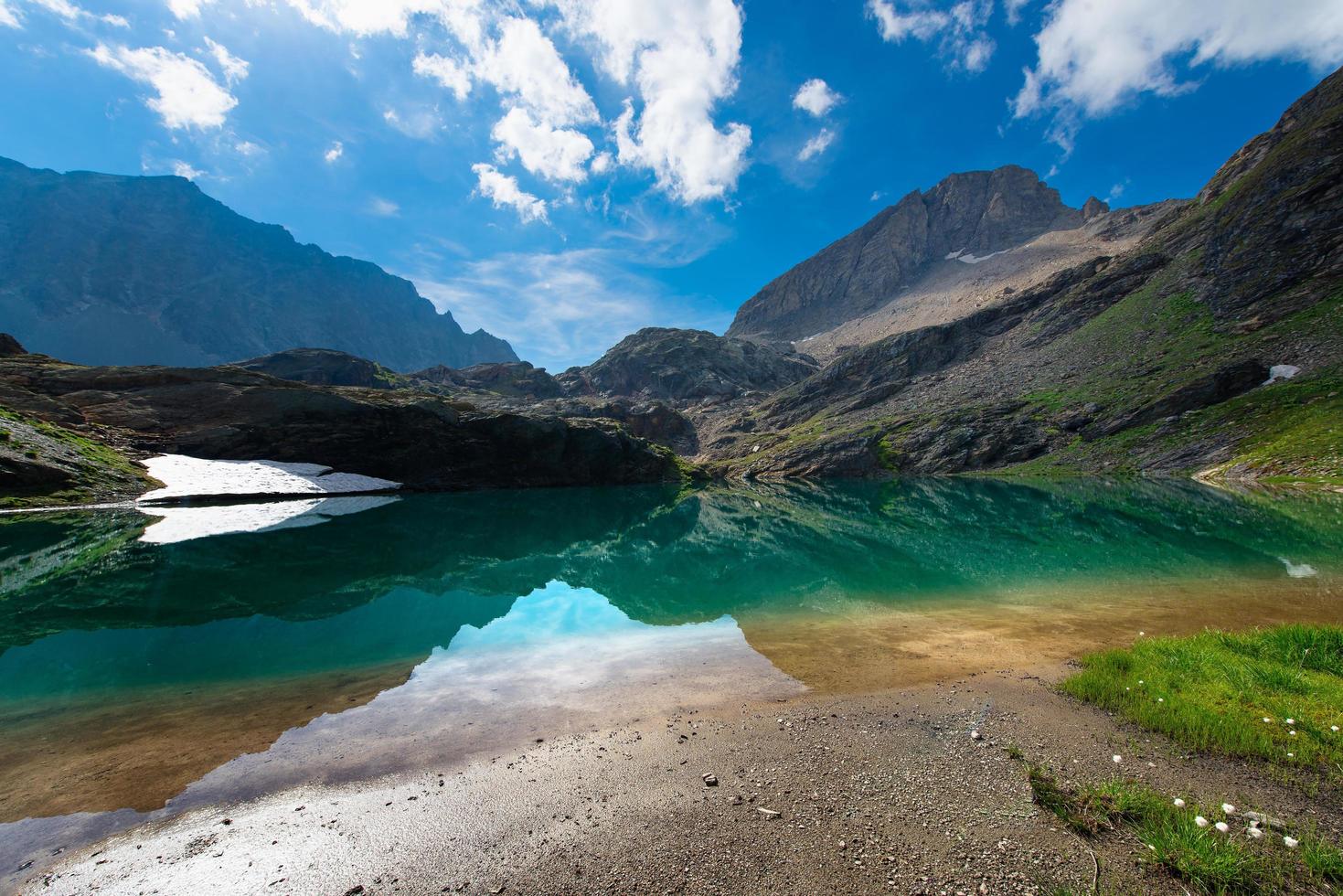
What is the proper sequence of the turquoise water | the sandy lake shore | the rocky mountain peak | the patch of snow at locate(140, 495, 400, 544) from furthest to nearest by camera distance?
the rocky mountain peak → the patch of snow at locate(140, 495, 400, 544) → the turquoise water → the sandy lake shore

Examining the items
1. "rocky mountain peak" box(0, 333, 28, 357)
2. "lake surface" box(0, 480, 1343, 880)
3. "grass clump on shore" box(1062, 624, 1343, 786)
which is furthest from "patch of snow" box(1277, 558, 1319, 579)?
"rocky mountain peak" box(0, 333, 28, 357)

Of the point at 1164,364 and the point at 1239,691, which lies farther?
the point at 1164,364

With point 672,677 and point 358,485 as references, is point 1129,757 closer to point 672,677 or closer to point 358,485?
point 672,677

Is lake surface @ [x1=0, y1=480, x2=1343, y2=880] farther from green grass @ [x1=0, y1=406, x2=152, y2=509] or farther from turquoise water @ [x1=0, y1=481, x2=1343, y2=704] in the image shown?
green grass @ [x1=0, y1=406, x2=152, y2=509]

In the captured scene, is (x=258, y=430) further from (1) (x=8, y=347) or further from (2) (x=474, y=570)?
(2) (x=474, y=570)

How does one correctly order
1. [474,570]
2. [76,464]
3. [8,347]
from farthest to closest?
[8,347] → [76,464] → [474,570]

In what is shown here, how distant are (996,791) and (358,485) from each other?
255 feet

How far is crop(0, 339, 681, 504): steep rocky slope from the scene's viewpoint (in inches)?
2035

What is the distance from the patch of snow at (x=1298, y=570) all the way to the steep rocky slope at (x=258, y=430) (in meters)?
78.6

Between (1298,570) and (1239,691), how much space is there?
20.5m

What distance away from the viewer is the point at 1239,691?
9.55 meters

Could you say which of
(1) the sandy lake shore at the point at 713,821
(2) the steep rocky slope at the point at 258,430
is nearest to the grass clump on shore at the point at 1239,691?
(1) the sandy lake shore at the point at 713,821

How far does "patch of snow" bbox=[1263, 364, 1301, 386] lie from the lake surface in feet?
191

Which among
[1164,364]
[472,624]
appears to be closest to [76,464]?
[472,624]
